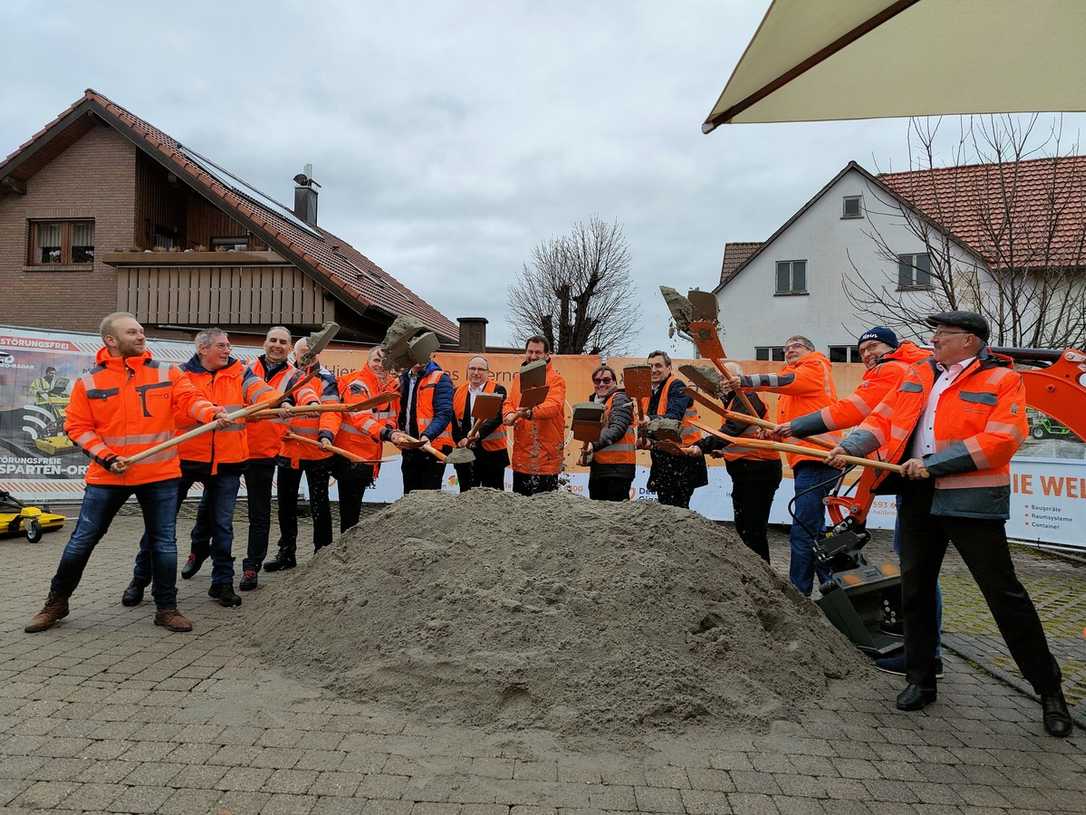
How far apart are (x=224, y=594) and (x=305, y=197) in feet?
78.4

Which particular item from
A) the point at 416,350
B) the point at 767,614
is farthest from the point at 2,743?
the point at 767,614

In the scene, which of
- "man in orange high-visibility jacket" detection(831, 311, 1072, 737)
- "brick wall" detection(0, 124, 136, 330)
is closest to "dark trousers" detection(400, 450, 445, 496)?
"man in orange high-visibility jacket" detection(831, 311, 1072, 737)

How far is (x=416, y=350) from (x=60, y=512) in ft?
24.7

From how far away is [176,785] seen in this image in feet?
9.25

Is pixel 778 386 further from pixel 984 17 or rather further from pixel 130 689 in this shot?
pixel 130 689

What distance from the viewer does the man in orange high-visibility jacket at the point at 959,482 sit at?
12.2 feet

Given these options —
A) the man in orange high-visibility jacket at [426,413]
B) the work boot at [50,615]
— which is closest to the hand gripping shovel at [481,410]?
the man in orange high-visibility jacket at [426,413]

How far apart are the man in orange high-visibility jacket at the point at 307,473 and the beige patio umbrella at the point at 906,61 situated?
165 inches

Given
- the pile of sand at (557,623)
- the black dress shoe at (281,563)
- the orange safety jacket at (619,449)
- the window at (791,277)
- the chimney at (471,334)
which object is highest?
the window at (791,277)

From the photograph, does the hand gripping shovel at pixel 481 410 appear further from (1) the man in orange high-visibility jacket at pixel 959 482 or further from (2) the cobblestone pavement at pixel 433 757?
(1) the man in orange high-visibility jacket at pixel 959 482

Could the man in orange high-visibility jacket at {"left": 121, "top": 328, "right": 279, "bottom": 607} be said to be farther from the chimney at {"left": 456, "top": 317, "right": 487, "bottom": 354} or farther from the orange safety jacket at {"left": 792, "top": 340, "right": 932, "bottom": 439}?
the chimney at {"left": 456, "top": 317, "right": 487, "bottom": 354}

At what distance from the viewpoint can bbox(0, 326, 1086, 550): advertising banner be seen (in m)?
9.37

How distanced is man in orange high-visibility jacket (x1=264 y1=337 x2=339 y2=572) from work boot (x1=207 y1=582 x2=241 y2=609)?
91 cm

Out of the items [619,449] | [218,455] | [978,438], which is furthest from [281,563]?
[978,438]
